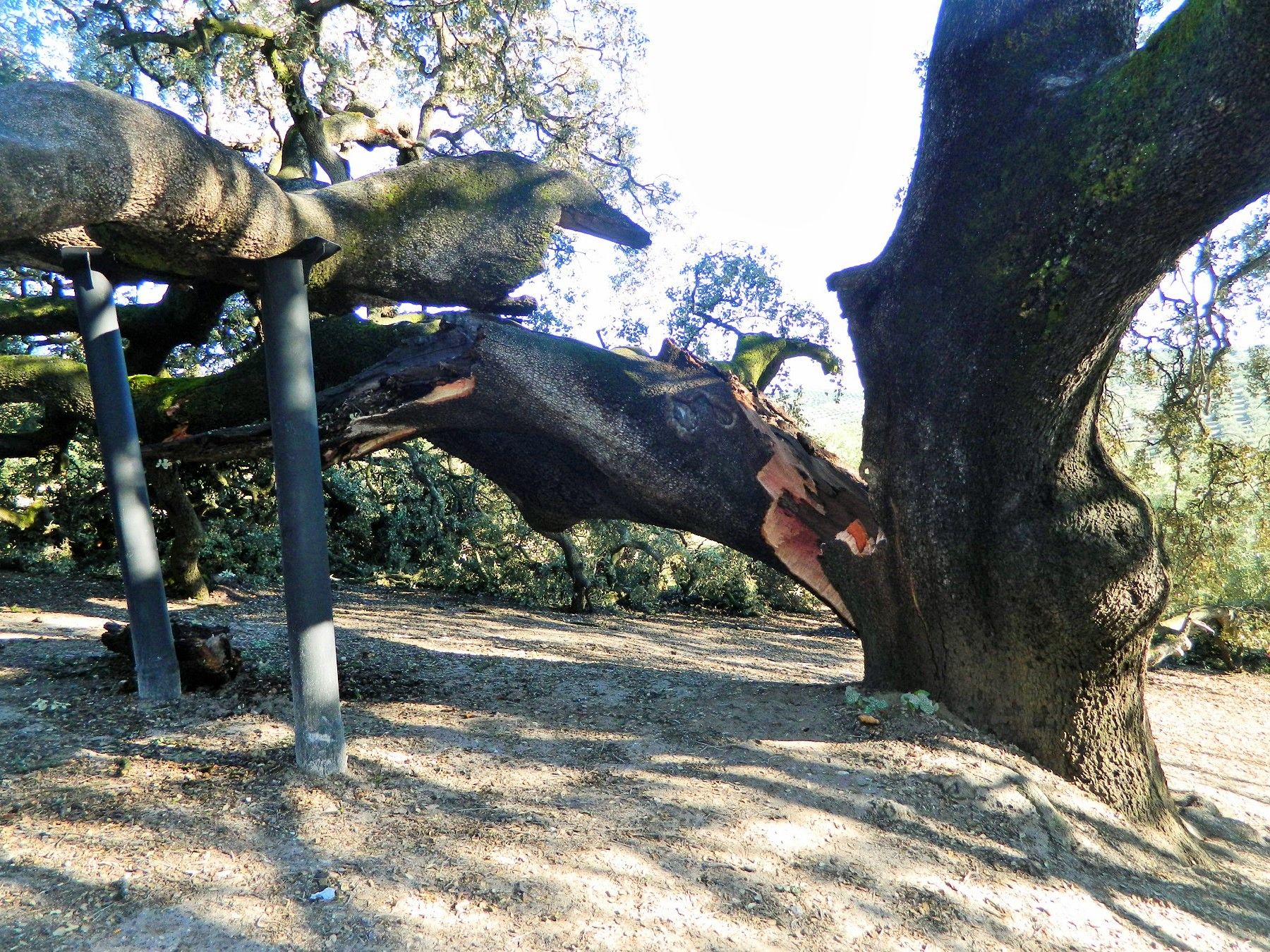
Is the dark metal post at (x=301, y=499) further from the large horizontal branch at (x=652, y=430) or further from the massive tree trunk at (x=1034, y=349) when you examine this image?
the massive tree trunk at (x=1034, y=349)

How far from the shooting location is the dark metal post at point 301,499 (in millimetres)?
3514

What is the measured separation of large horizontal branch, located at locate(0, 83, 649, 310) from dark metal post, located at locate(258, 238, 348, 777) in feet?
0.74

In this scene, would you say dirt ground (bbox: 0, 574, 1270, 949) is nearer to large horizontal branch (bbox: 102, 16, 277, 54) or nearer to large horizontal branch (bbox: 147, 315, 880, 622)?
large horizontal branch (bbox: 147, 315, 880, 622)

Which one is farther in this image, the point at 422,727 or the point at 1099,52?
the point at 422,727

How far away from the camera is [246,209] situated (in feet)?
11.3

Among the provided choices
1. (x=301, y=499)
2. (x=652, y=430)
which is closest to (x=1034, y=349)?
(x=652, y=430)

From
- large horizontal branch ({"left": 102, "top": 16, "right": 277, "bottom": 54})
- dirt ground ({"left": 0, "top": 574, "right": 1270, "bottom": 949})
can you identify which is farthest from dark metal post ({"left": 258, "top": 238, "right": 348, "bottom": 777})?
large horizontal branch ({"left": 102, "top": 16, "right": 277, "bottom": 54})

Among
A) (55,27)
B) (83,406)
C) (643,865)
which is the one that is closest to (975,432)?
(643,865)

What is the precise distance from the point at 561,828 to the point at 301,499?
5.88 ft

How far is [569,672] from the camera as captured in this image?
5.93 m

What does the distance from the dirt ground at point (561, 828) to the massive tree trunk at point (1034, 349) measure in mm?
483

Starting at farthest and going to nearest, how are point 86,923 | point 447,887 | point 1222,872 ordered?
point 1222,872
point 447,887
point 86,923

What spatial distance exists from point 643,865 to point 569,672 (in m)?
3.05

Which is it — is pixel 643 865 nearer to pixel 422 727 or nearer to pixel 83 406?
pixel 422 727
